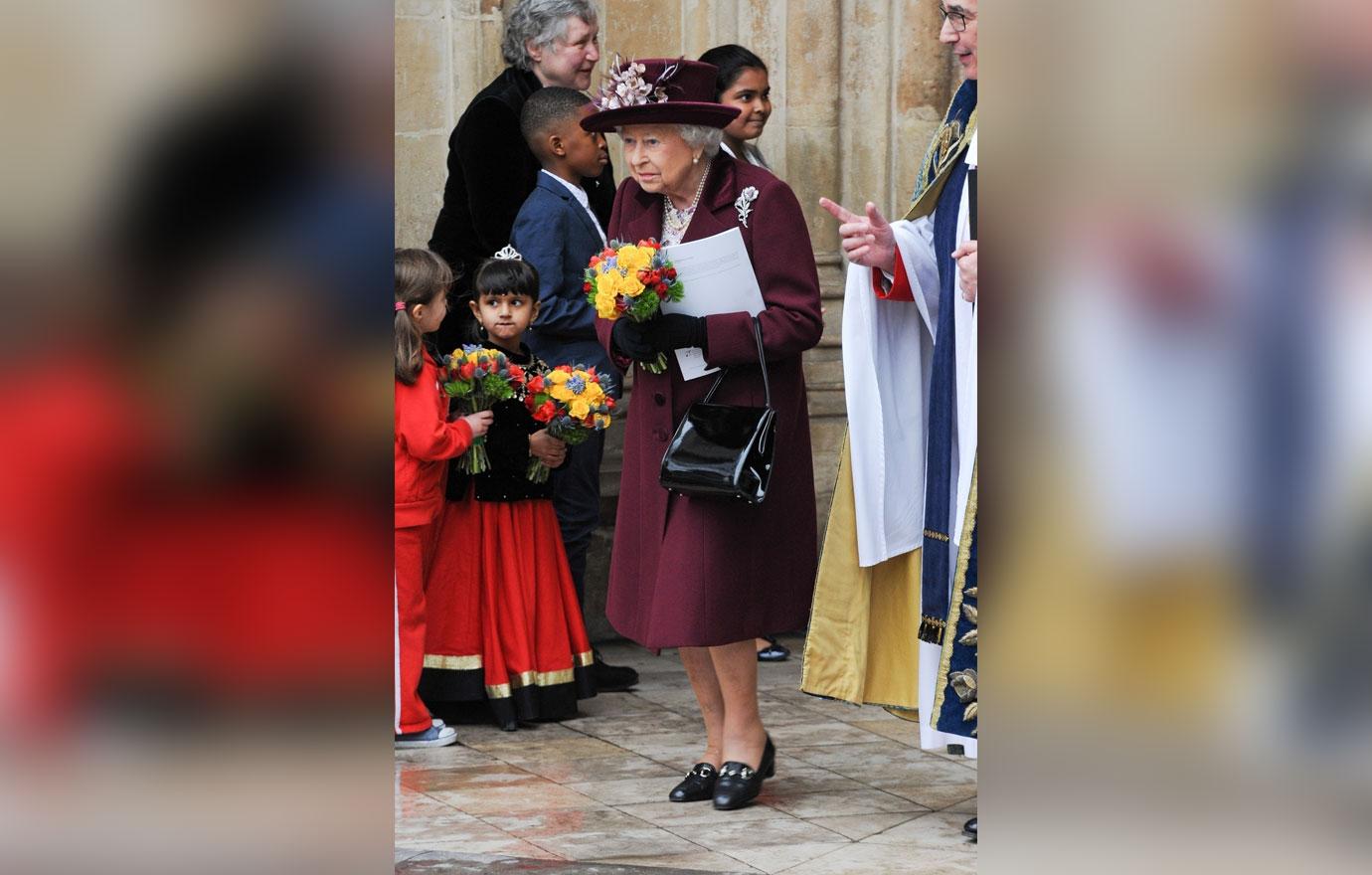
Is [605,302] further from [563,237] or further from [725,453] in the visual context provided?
[563,237]

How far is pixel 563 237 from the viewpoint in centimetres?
571

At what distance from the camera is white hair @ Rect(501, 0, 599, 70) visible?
5.98 m

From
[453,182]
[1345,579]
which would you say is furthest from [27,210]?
[453,182]

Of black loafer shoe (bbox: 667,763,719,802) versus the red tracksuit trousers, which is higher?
the red tracksuit trousers

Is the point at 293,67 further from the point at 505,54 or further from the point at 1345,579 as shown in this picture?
the point at 505,54

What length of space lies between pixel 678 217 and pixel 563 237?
1.27 m

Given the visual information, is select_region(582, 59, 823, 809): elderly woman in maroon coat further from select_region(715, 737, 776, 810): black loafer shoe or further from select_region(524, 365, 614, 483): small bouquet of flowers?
select_region(524, 365, 614, 483): small bouquet of flowers

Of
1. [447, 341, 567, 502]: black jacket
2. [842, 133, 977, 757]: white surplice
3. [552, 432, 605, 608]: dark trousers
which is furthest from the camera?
[552, 432, 605, 608]: dark trousers

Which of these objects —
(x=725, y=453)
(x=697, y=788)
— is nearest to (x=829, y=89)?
(x=725, y=453)

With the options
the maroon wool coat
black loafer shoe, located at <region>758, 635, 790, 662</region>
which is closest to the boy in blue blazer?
black loafer shoe, located at <region>758, 635, 790, 662</region>

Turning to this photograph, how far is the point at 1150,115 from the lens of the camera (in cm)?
152

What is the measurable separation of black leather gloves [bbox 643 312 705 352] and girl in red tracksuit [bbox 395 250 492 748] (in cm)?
97

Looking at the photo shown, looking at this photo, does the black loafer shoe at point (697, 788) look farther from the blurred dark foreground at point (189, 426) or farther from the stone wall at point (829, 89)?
the blurred dark foreground at point (189, 426)

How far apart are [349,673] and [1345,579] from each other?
83 cm
